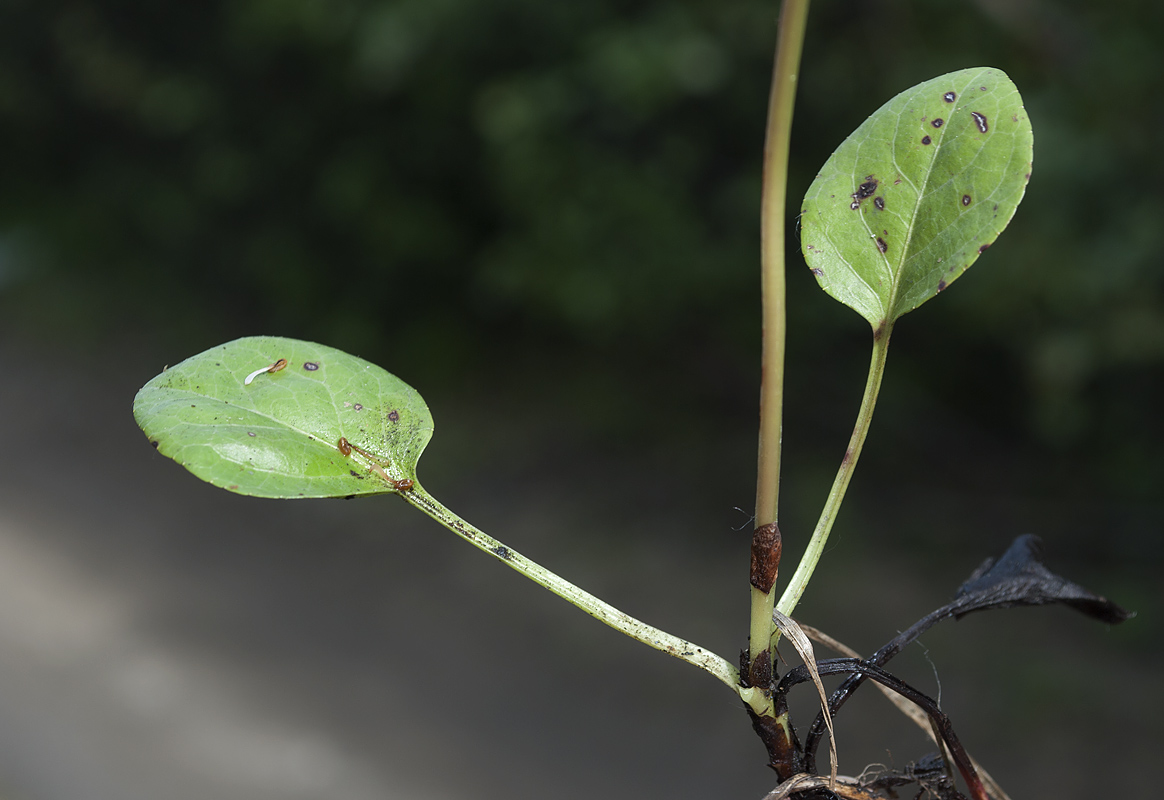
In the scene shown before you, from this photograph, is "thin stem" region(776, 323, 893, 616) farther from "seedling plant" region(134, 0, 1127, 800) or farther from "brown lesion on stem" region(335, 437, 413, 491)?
"brown lesion on stem" region(335, 437, 413, 491)

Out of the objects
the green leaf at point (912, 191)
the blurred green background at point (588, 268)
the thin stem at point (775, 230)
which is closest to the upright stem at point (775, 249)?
the thin stem at point (775, 230)

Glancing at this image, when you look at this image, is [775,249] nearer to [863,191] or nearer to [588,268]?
[863,191]

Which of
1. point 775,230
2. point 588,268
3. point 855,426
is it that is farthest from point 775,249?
point 588,268

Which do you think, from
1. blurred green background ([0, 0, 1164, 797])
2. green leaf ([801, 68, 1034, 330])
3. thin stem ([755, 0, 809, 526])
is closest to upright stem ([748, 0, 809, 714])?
A: thin stem ([755, 0, 809, 526])

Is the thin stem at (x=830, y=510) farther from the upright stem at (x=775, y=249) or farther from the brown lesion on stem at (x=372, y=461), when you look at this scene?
the brown lesion on stem at (x=372, y=461)

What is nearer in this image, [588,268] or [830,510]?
[830,510]

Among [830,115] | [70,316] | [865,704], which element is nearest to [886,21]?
[830,115]

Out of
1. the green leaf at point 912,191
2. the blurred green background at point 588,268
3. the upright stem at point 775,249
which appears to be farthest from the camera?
the blurred green background at point 588,268

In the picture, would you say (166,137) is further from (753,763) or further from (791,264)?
(753,763)
